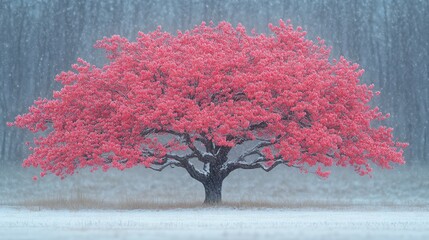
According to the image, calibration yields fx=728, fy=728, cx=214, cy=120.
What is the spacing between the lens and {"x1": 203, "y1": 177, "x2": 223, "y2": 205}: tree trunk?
2457 cm

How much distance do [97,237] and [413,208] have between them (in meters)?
13.2

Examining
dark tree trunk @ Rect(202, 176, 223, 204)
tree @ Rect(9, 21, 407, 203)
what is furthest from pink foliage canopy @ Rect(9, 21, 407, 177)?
dark tree trunk @ Rect(202, 176, 223, 204)

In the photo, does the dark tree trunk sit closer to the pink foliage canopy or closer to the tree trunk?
the tree trunk

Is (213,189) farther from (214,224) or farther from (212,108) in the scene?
(214,224)

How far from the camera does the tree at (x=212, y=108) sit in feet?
72.3

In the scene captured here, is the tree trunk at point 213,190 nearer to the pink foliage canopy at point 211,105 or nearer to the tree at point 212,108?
the tree at point 212,108

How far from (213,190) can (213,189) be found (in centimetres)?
3

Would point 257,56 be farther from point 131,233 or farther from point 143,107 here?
point 131,233

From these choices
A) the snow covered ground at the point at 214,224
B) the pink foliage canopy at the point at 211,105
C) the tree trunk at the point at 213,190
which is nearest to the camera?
the snow covered ground at the point at 214,224

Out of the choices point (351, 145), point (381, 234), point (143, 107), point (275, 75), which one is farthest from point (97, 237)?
point (351, 145)

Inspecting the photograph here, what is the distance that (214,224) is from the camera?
17.4 meters

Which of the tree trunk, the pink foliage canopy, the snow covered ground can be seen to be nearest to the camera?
the snow covered ground

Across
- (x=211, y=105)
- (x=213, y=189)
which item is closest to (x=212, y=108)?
(x=211, y=105)

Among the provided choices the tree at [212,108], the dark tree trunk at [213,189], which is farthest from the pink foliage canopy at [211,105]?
the dark tree trunk at [213,189]
